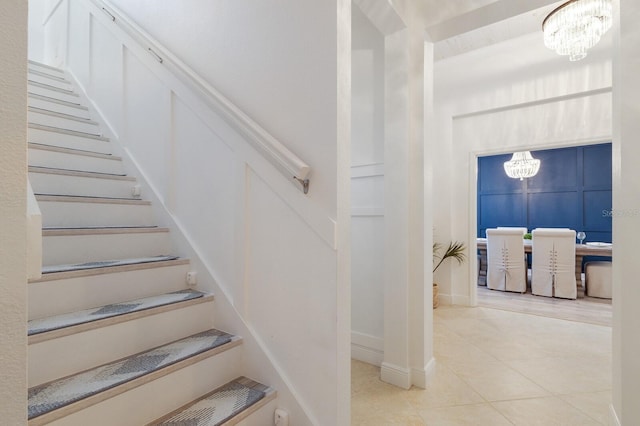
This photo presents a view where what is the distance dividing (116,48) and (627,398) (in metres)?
4.02

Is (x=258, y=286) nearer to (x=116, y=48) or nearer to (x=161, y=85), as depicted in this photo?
(x=161, y=85)

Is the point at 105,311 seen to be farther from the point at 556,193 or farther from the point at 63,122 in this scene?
the point at 556,193

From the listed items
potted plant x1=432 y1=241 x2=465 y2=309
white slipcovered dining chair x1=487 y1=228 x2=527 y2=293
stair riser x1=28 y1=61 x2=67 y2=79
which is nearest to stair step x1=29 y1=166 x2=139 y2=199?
stair riser x1=28 y1=61 x2=67 y2=79

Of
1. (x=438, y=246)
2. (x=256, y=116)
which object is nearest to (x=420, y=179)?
(x=256, y=116)

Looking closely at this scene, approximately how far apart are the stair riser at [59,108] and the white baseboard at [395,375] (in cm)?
338

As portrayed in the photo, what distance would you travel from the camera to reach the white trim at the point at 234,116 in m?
1.39

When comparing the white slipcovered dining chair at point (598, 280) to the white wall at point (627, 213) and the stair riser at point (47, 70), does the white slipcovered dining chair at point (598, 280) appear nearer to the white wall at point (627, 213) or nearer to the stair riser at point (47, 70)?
the white wall at point (627, 213)

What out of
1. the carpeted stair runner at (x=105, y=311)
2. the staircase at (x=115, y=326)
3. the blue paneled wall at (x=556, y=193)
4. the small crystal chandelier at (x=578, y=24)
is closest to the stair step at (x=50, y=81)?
the staircase at (x=115, y=326)

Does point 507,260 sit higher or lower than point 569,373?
higher

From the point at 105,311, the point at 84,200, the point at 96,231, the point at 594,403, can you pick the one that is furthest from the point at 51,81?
the point at 594,403

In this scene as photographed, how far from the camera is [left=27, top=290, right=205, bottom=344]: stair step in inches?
45.3

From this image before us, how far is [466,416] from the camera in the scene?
1.74 metres

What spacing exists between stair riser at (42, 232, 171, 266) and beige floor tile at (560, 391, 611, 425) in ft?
9.18

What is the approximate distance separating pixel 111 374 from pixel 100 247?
0.82m
